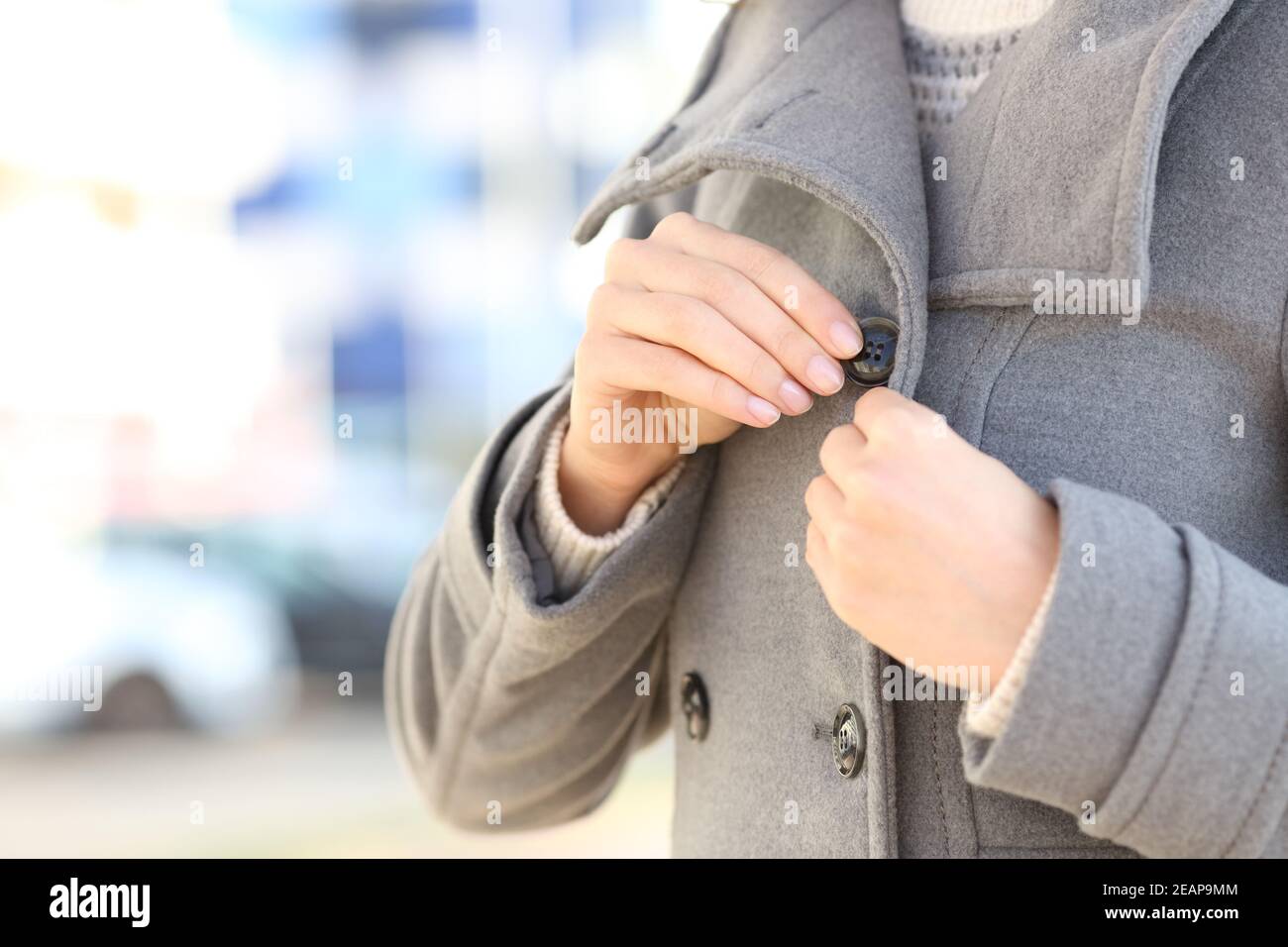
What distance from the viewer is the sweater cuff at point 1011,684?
2.37ft

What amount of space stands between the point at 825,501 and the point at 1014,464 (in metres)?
0.16

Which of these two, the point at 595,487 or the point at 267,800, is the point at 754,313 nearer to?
the point at 595,487

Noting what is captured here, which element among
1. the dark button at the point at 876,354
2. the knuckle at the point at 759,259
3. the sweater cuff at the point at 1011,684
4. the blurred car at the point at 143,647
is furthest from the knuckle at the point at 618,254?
the blurred car at the point at 143,647

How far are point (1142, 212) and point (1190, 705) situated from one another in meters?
0.34

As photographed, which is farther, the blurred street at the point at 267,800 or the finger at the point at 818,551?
the blurred street at the point at 267,800

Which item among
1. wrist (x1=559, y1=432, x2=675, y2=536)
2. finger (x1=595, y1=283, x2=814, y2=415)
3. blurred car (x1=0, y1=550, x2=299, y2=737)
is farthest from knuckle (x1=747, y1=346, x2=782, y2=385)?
blurred car (x1=0, y1=550, x2=299, y2=737)

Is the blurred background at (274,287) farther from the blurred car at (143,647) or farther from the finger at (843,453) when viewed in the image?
the finger at (843,453)

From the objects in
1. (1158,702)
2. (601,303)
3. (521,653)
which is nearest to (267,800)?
(521,653)

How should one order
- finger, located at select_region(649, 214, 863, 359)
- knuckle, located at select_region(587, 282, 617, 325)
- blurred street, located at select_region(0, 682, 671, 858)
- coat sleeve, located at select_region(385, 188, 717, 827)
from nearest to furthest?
finger, located at select_region(649, 214, 863, 359), knuckle, located at select_region(587, 282, 617, 325), coat sleeve, located at select_region(385, 188, 717, 827), blurred street, located at select_region(0, 682, 671, 858)

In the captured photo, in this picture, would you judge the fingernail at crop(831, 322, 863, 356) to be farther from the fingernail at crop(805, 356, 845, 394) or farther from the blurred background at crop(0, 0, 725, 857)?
the blurred background at crop(0, 0, 725, 857)

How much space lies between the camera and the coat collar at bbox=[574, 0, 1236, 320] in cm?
82
